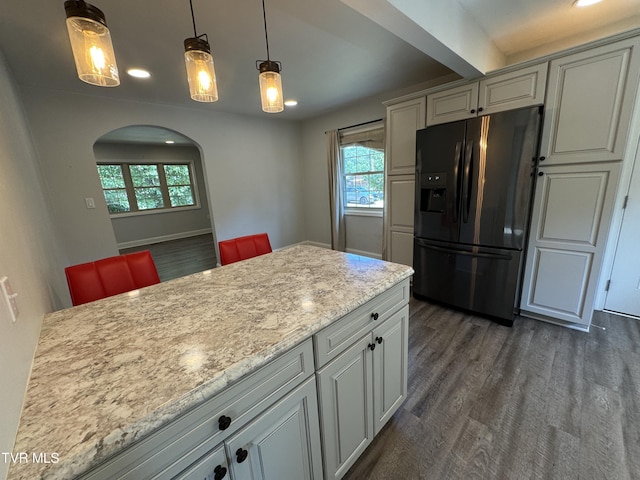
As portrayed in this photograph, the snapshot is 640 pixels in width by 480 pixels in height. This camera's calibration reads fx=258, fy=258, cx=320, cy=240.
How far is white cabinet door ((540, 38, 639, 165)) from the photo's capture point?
1.73m

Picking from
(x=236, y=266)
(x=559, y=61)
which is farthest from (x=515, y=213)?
(x=236, y=266)

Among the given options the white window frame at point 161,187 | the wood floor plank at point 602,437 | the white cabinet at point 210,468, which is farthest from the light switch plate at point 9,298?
the white window frame at point 161,187

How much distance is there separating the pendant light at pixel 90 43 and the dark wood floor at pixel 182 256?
3.48 metres

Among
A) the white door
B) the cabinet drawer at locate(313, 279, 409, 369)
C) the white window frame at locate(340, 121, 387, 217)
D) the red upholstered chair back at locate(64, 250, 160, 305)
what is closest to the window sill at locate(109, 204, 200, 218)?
the white window frame at locate(340, 121, 387, 217)

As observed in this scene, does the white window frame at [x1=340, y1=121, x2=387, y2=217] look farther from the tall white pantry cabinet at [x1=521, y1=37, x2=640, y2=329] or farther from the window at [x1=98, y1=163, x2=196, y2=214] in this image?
the window at [x1=98, y1=163, x2=196, y2=214]

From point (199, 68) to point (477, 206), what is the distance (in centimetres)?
224

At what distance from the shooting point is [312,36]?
201 centimetres

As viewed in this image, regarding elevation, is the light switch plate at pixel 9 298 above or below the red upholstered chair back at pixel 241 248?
above


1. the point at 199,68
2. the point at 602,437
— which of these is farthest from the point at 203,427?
the point at 602,437

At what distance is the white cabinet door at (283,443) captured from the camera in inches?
30.7

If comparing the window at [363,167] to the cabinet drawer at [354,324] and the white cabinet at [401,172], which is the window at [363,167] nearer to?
the white cabinet at [401,172]

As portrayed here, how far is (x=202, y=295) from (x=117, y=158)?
256 inches

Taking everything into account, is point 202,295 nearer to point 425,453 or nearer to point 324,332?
point 324,332

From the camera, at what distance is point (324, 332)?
38.4 inches
